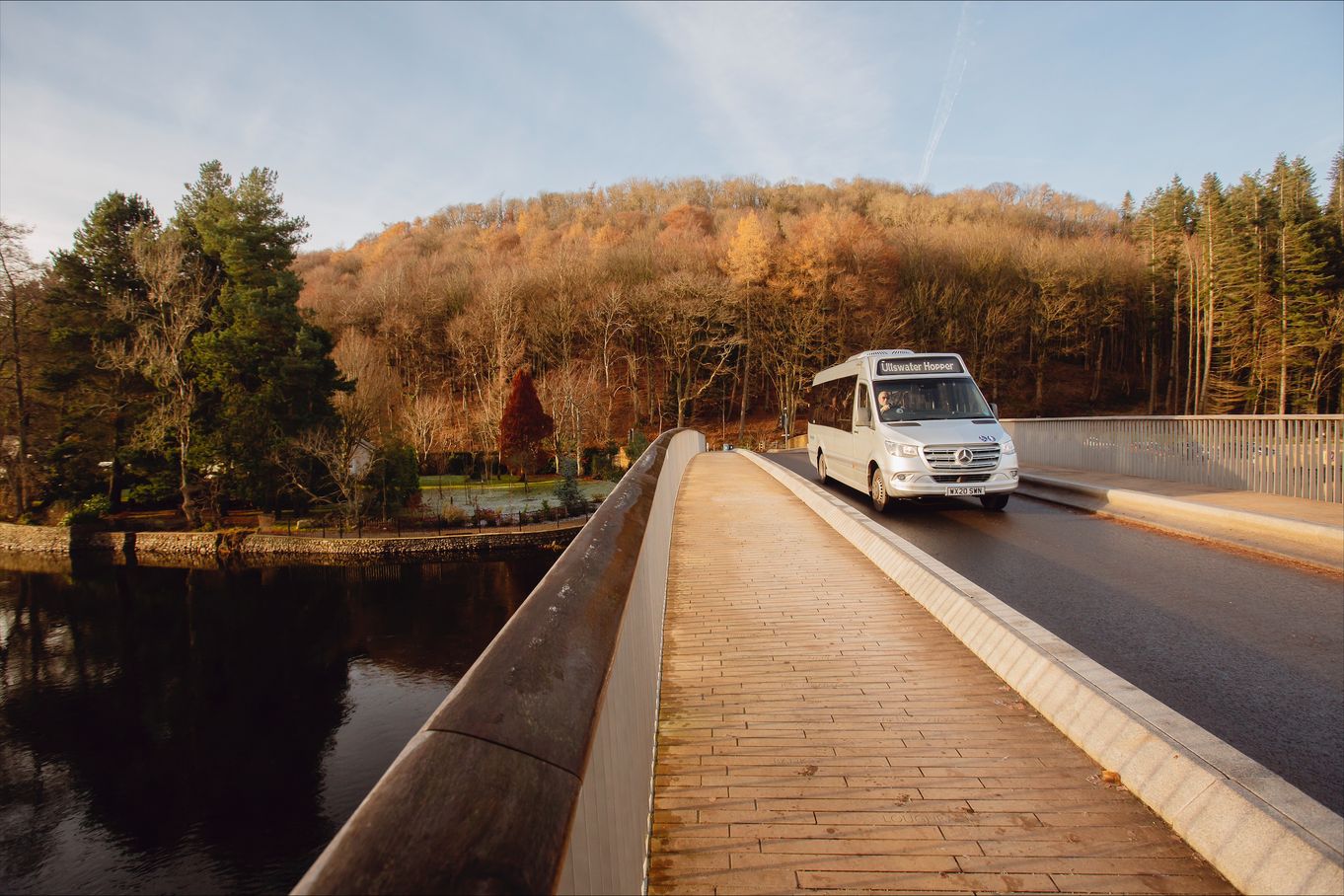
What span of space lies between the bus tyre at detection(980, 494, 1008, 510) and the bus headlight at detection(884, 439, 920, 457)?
1796 millimetres

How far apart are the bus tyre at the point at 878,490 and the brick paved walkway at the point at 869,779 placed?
663 cm

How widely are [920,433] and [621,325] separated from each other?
50.4 metres

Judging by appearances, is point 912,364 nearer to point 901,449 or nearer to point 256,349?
point 901,449

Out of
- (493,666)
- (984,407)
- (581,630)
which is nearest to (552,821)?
(493,666)

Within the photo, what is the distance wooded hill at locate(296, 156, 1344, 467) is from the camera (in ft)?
169

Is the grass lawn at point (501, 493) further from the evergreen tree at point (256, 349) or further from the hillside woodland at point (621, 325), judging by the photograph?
the evergreen tree at point (256, 349)

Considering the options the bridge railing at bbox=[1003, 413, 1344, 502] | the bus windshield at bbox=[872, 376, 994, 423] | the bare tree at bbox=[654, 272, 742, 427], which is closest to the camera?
the bridge railing at bbox=[1003, 413, 1344, 502]

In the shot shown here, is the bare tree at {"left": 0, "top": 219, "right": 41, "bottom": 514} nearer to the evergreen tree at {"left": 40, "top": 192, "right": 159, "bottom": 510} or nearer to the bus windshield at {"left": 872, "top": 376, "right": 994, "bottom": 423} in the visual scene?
the evergreen tree at {"left": 40, "top": 192, "right": 159, "bottom": 510}

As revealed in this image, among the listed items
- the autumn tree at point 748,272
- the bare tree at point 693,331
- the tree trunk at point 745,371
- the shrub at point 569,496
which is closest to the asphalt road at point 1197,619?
the shrub at point 569,496

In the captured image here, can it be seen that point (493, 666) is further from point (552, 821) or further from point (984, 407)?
point (984, 407)

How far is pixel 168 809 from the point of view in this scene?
68.9ft

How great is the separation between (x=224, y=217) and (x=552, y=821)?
5616cm

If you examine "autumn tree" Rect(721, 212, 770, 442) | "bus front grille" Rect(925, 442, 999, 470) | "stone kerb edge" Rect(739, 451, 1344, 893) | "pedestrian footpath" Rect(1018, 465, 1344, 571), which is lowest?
"stone kerb edge" Rect(739, 451, 1344, 893)

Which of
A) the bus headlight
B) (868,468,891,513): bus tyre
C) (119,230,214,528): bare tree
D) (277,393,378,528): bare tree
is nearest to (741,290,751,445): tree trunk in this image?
(277,393,378,528): bare tree
